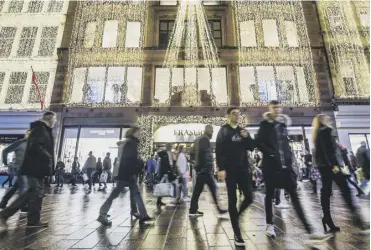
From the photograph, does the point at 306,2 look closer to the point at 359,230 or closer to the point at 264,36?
the point at 264,36

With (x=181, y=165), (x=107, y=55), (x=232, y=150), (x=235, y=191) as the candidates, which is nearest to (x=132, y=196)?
(x=235, y=191)

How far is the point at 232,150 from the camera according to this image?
3.30m

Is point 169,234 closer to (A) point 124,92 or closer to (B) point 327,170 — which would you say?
(B) point 327,170

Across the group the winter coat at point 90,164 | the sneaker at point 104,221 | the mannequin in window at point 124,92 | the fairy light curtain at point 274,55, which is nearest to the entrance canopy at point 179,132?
the mannequin in window at point 124,92

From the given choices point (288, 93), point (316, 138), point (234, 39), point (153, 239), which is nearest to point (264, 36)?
point (234, 39)

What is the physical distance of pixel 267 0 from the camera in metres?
19.0

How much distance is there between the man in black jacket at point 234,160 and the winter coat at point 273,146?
0.86 feet

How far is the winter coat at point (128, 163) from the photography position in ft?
14.9

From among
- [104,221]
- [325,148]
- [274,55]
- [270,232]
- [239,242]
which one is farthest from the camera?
[274,55]

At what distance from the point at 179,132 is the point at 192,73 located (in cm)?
438

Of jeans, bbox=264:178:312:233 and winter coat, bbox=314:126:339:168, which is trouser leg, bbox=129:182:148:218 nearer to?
jeans, bbox=264:178:312:233

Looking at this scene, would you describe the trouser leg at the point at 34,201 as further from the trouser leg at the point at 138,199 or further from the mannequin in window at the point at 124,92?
the mannequin in window at the point at 124,92

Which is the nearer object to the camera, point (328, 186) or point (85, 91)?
point (328, 186)

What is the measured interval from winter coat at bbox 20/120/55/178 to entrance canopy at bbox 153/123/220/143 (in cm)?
1236
